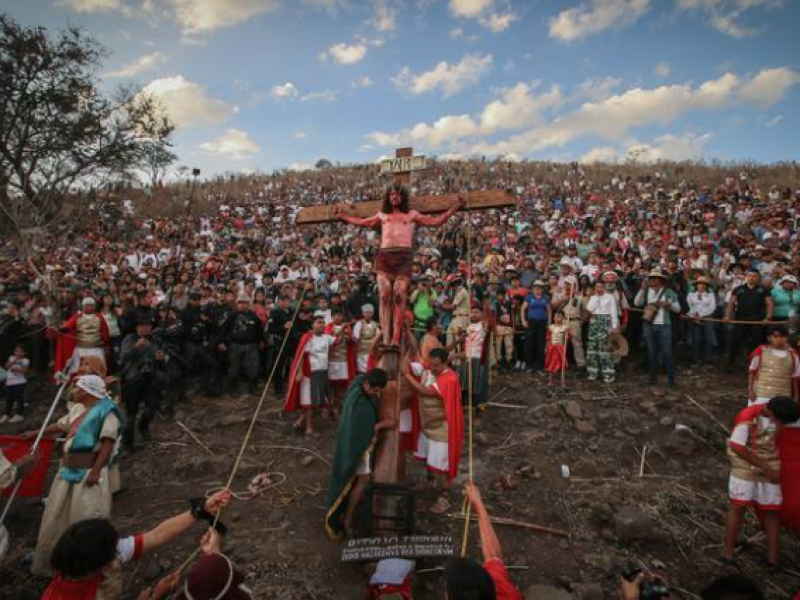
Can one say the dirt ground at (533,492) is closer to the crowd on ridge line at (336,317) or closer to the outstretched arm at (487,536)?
the crowd on ridge line at (336,317)

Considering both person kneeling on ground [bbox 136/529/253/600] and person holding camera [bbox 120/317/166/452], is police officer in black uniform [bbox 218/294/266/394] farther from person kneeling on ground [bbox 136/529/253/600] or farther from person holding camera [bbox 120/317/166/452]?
person kneeling on ground [bbox 136/529/253/600]

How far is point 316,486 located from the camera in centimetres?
612

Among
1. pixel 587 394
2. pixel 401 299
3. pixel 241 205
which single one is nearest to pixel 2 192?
pixel 241 205

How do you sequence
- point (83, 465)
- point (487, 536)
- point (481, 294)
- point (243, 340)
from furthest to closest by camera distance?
point (481, 294) → point (243, 340) → point (83, 465) → point (487, 536)

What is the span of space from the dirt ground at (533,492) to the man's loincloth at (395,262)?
2988mm

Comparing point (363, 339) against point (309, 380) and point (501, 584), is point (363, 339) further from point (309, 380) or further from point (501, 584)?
point (501, 584)

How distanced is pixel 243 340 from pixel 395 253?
4.82m

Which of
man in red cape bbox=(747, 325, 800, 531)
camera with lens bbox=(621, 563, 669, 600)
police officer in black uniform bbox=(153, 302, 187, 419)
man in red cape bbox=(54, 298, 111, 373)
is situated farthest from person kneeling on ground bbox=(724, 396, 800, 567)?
man in red cape bbox=(54, 298, 111, 373)

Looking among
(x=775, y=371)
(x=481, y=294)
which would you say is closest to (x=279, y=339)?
(x=481, y=294)

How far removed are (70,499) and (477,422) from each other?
575cm

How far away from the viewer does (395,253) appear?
548 cm

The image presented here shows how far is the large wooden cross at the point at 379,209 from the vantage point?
4926mm

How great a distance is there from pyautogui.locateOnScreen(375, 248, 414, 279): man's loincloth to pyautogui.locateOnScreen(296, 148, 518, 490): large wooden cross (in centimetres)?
72

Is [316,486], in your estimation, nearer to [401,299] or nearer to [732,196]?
[401,299]
